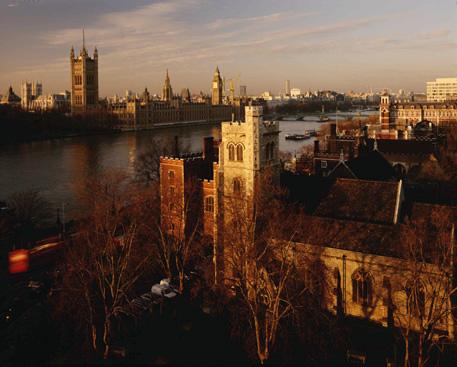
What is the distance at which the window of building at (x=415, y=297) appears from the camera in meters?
12.0

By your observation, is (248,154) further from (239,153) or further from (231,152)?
(231,152)

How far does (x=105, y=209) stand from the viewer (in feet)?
55.2

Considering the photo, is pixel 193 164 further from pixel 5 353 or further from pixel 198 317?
pixel 5 353

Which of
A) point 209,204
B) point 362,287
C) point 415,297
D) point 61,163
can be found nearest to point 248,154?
point 209,204

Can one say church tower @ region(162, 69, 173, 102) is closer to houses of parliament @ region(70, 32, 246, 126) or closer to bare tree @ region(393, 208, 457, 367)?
houses of parliament @ region(70, 32, 246, 126)

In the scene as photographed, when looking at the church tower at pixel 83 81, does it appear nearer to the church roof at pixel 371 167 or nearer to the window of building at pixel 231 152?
the church roof at pixel 371 167

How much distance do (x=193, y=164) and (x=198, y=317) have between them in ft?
28.8

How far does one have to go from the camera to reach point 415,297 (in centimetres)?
1200

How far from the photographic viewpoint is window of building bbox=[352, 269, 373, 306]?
47.6 ft

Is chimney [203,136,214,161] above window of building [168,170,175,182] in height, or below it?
above

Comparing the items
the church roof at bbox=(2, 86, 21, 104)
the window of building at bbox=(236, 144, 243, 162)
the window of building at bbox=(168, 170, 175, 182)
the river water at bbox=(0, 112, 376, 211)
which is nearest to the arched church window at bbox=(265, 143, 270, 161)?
the window of building at bbox=(236, 144, 243, 162)

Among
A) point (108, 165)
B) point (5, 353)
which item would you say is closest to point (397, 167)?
point (5, 353)

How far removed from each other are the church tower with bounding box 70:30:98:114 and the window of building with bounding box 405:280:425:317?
10291 centimetres

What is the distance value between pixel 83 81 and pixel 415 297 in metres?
108
